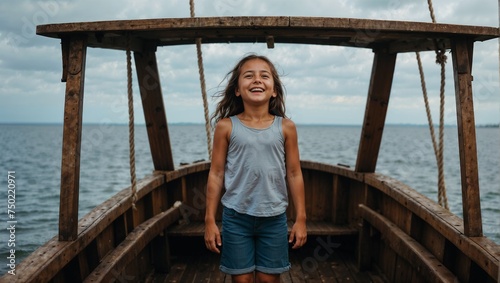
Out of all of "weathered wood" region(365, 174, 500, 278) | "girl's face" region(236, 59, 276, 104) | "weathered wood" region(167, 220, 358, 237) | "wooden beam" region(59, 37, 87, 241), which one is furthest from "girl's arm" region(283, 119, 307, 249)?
"weathered wood" region(167, 220, 358, 237)

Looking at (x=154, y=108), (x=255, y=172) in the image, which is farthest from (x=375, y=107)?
(x=255, y=172)

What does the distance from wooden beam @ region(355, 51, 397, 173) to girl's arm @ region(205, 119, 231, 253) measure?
6.64ft

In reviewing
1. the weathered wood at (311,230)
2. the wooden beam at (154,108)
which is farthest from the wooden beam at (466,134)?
the wooden beam at (154,108)

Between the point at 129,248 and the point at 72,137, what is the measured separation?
41.5 inches

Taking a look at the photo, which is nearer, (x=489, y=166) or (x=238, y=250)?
(x=238, y=250)

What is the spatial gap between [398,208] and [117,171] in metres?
27.3

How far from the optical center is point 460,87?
2.92 m

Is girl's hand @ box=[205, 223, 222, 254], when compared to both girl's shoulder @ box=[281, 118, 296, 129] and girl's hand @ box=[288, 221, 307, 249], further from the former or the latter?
girl's shoulder @ box=[281, 118, 296, 129]

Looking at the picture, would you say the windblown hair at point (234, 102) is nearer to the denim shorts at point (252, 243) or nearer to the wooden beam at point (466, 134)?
the denim shorts at point (252, 243)

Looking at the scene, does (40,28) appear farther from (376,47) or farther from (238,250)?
(376,47)

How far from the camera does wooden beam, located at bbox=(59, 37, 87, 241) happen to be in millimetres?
2811

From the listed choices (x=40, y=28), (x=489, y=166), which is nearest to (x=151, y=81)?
(x=40, y=28)

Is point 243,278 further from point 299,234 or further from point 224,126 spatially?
point 224,126

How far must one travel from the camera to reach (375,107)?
14.5 ft
